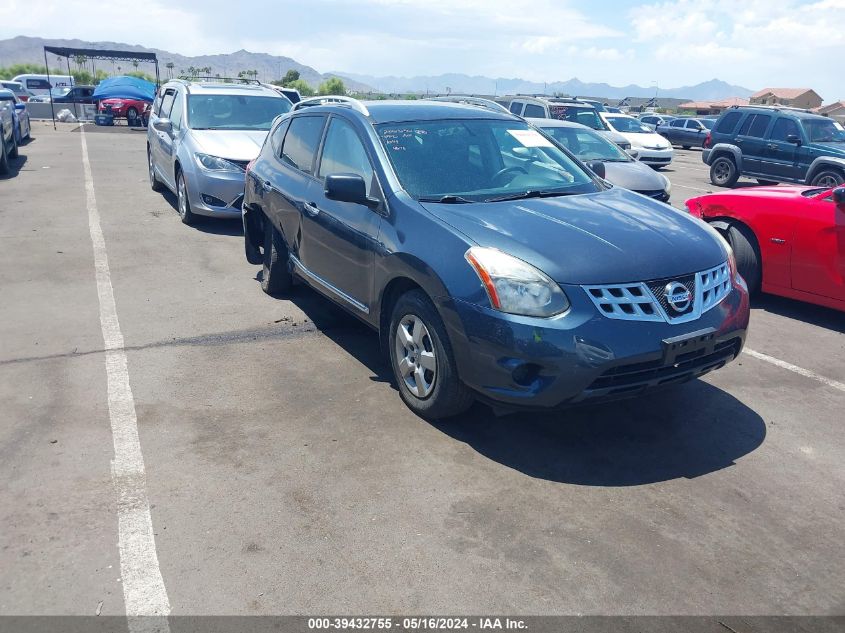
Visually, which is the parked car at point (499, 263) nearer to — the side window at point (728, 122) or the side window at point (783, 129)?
the side window at point (783, 129)

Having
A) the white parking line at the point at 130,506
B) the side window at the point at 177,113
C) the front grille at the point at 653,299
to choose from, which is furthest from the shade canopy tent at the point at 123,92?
the front grille at the point at 653,299

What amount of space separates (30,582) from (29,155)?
56.7ft

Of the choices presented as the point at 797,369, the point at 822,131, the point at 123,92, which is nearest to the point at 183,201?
the point at 797,369

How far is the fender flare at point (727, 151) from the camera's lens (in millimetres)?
16672

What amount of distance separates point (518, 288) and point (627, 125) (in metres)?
21.1

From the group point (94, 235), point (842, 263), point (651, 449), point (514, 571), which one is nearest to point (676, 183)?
point (842, 263)

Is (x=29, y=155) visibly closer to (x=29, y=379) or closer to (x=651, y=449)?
(x=29, y=379)

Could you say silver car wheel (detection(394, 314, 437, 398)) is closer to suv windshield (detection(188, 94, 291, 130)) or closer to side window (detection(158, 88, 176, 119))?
suv windshield (detection(188, 94, 291, 130))

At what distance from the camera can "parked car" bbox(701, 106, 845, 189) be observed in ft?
47.8

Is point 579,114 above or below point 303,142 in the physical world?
below

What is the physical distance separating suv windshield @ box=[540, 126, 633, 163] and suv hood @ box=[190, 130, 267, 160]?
4.51 m

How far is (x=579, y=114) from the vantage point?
17953 millimetres

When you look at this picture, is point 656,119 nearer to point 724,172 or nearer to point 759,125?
point 724,172

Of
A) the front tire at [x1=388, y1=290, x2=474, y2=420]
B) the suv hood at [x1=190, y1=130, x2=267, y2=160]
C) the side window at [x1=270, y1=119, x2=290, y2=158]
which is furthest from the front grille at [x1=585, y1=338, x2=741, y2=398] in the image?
the suv hood at [x1=190, y1=130, x2=267, y2=160]
